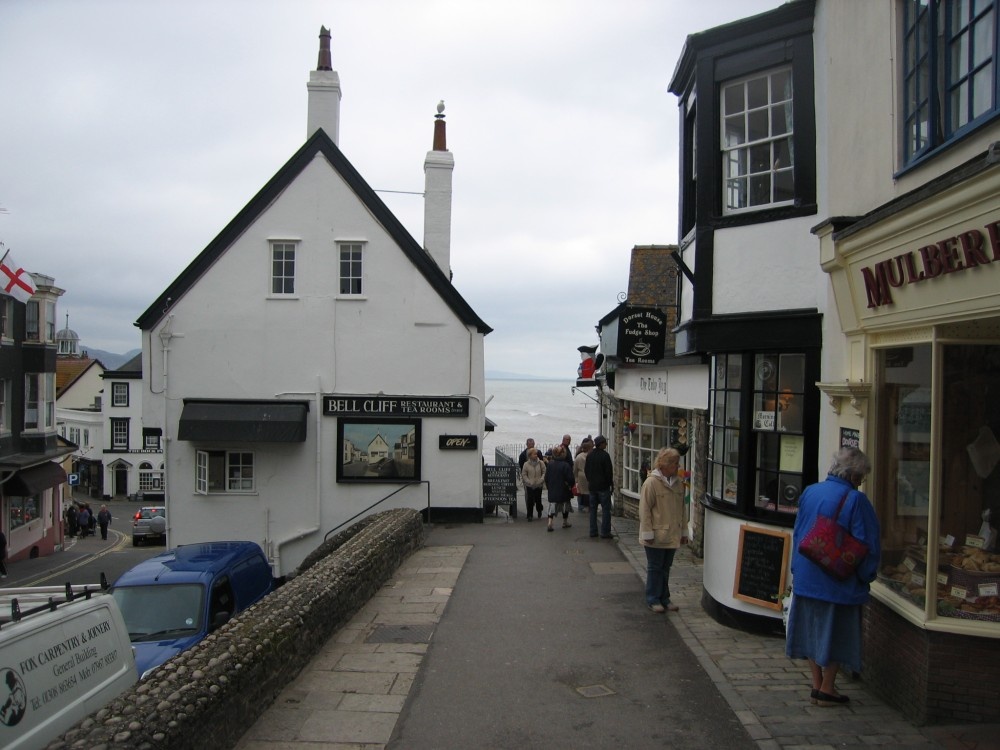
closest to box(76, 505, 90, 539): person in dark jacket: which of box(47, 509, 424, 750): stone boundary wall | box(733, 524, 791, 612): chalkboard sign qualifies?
box(47, 509, 424, 750): stone boundary wall

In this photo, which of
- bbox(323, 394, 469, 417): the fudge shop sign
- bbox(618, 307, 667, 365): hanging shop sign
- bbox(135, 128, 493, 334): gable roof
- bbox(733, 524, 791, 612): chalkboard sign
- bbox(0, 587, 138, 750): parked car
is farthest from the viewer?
bbox(135, 128, 493, 334): gable roof

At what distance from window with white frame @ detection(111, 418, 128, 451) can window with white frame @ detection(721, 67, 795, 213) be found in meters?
61.3

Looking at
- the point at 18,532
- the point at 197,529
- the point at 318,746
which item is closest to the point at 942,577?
the point at 318,746

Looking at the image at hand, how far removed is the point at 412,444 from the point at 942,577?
13.8 metres

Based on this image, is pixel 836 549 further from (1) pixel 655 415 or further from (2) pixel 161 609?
(1) pixel 655 415

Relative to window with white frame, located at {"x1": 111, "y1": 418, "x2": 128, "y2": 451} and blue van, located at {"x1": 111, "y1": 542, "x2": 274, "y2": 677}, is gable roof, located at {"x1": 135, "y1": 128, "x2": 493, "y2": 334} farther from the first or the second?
window with white frame, located at {"x1": 111, "y1": 418, "x2": 128, "y2": 451}

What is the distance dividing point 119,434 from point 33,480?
98.7 feet

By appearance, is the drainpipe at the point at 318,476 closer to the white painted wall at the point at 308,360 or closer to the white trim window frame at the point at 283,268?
the white painted wall at the point at 308,360

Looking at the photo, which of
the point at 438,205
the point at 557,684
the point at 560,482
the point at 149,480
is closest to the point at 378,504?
the point at 560,482

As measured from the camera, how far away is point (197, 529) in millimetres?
19219

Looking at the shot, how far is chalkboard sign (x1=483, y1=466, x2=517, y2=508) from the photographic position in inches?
816

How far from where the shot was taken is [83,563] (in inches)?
1282

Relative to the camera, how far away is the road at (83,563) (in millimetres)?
27972

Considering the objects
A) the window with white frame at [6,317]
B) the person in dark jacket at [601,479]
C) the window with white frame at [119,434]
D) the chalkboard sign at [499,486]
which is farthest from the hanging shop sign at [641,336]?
the window with white frame at [119,434]
